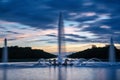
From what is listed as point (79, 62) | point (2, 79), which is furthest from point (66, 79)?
point (79, 62)

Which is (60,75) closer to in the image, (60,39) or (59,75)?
(59,75)

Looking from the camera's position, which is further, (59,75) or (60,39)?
(60,39)

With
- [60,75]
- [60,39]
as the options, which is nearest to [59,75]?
[60,75]

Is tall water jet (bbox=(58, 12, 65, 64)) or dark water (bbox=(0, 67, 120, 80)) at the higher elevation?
tall water jet (bbox=(58, 12, 65, 64))

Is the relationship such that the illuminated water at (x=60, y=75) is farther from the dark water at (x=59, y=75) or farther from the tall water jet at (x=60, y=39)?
the tall water jet at (x=60, y=39)

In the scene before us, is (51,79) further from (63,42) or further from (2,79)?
(63,42)

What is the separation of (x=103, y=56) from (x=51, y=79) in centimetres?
7786

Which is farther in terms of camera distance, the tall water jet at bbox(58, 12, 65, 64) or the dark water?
the tall water jet at bbox(58, 12, 65, 64)

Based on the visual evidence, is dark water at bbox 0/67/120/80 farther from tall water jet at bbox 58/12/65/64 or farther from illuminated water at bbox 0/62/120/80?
tall water jet at bbox 58/12/65/64

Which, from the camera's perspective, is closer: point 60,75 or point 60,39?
point 60,75

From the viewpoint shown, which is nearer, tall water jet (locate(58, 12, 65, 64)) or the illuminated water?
the illuminated water

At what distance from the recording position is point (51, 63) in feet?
191

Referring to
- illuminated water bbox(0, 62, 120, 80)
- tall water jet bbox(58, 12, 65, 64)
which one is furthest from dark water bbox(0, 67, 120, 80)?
tall water jet bbox(58, 12, 65, 64)

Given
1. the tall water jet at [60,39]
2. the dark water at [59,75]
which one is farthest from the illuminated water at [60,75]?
the tall water jet at [60,39]
